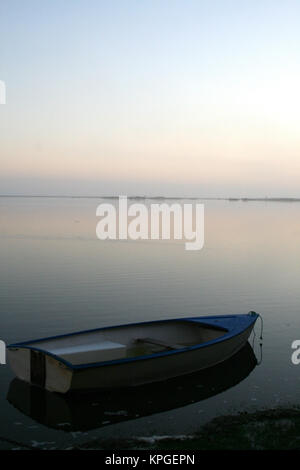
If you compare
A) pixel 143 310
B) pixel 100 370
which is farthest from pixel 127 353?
pixel 143 310

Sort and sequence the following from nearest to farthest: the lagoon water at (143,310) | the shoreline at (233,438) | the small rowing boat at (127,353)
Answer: the shoreline at (233,438) → the lagoon water at (143,310) → the small rowing boat at (127,353)

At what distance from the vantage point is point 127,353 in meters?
16.5

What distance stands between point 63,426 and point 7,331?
7682 mm

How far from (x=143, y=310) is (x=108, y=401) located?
992cm

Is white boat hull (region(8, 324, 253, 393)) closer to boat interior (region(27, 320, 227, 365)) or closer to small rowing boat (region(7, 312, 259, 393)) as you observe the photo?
small rowing boat (region(7, 312, 259, 393))

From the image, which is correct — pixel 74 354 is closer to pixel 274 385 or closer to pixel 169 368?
pixel 169 368

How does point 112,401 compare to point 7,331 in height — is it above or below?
below

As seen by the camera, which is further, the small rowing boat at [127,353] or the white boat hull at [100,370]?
the small rowing boat at [127,353]

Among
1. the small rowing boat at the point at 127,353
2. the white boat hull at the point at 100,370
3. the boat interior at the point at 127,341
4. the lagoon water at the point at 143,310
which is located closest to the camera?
the lagoon water at the point at 143,310

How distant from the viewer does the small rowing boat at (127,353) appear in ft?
44.8

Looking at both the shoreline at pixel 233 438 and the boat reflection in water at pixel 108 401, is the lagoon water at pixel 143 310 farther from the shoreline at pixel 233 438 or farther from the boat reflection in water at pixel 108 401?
the shoreline at pixel 233 438

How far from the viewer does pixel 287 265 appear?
38062 millimetres

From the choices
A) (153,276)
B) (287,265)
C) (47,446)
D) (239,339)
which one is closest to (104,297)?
(153,276)

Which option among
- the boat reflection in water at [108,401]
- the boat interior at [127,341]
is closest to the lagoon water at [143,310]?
the boat reflection in water at [108,401]
